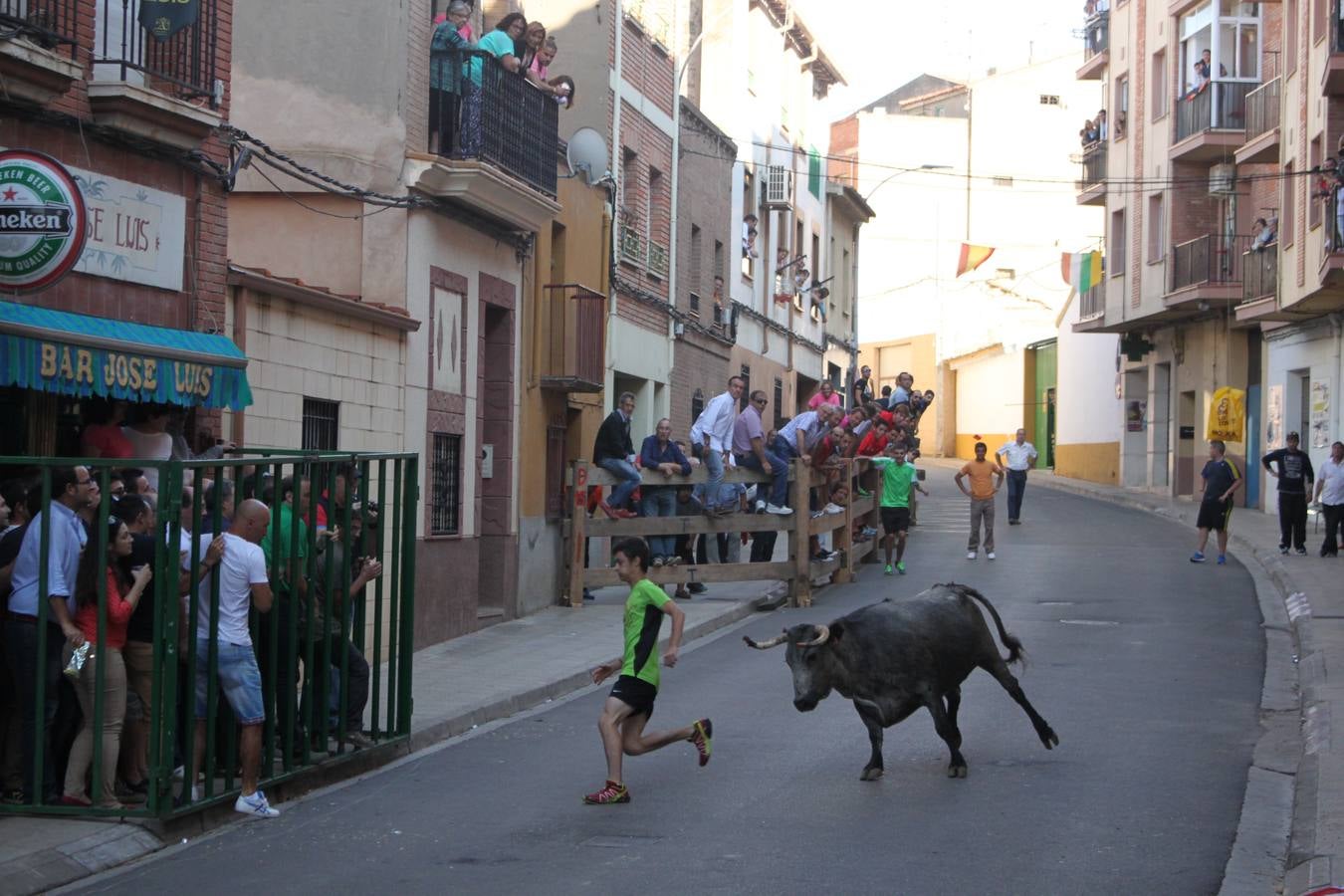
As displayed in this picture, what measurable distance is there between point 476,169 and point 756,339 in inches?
750

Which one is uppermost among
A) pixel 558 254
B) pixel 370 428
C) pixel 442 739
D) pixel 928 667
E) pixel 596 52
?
pixel 596 52

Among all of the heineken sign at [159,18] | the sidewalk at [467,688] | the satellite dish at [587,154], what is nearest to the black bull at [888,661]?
the sidewalk at [467,688]

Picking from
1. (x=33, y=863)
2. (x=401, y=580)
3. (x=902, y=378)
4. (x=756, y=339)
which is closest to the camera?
(x=33, y=863)

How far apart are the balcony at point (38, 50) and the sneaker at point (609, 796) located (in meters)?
5.51

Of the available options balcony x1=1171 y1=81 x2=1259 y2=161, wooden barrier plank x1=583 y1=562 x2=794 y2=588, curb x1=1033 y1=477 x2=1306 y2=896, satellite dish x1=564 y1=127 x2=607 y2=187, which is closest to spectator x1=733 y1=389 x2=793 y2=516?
wooden barrier plank x1=583 y1=562 x2=794 y2=588

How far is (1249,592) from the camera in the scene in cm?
2073

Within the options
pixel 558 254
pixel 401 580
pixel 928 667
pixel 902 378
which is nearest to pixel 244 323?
pixel 401 580

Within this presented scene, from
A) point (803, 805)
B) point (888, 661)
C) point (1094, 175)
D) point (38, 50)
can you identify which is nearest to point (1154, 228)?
point (1094, 175)

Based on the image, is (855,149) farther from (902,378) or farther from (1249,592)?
(1249,592)

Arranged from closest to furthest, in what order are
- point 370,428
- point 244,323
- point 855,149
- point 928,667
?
point 928,667, point 244,323, point 370,428, point 855,149

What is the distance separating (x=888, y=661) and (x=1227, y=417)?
26404mm

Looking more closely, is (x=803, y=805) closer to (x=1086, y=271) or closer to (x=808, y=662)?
(x=808, y=662)

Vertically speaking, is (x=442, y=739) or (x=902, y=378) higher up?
(x=902, y=378)

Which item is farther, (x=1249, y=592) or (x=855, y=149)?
(x=855, y=149)
